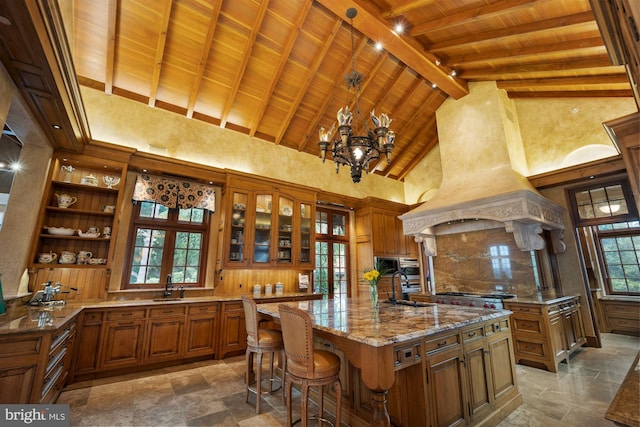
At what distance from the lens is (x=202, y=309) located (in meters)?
4.10

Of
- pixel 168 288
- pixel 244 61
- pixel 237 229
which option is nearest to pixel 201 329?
pixel 168 288

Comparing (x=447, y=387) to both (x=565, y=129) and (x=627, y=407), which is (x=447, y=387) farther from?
(x=565, y=129)

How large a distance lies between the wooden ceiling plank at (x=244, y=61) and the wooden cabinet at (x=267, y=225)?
1274mm

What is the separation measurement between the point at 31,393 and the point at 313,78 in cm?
541

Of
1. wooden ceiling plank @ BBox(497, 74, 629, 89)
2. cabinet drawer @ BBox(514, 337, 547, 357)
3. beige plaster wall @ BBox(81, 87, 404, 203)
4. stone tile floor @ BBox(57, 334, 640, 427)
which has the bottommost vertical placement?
stone tile floor @ BBox(57, 334, 640, 427)

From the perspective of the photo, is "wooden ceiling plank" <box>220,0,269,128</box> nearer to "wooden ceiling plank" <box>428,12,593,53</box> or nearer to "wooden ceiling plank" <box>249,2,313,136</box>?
"wooden ceiling plank" <box>249,2,313,136</box>

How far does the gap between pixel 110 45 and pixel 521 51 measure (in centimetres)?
611

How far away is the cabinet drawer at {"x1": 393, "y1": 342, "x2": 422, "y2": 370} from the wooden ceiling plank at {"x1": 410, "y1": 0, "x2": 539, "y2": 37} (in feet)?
13.1

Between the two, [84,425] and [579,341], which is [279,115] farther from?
[579,341]

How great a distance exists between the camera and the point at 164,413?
2582 millimetres

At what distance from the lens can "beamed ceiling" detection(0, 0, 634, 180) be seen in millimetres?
3602

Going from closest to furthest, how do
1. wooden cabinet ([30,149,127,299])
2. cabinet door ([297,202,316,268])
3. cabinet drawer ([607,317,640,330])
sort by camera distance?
wooden cabinet ([30,149,127,299]) → cabinet drawer ([607,317,640,330]) → cabinet door ([297,202,316,268])

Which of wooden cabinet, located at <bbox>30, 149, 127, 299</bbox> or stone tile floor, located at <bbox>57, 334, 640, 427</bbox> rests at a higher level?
wooden cabinet, located at <bbox>30, 149, 127, 299</bbox>

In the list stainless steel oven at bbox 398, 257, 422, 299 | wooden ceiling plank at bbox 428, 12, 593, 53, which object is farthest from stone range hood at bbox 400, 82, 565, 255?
wooden ceiling plank at bbox 428, 12, 593, 53
